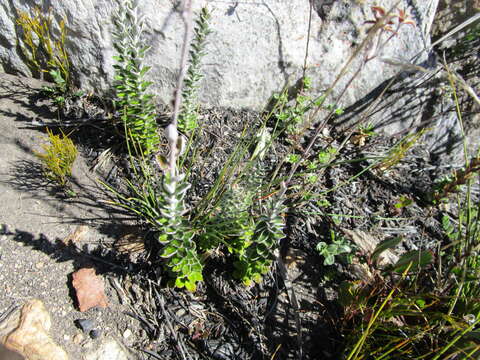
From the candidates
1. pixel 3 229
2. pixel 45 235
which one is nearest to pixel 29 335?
pixel 45 235

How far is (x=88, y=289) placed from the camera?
202cm

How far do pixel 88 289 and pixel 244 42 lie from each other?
7.70 ft

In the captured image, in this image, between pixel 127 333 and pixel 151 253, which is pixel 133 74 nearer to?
pixel 151 253

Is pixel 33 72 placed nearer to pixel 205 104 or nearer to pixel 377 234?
pixel 205 104

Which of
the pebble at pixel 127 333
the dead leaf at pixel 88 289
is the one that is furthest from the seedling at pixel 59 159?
the pebble at pixel 127 333

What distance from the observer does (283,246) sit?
258 cm

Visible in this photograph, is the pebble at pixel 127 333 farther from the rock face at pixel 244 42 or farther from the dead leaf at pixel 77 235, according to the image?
the rock face at pixel 244 42

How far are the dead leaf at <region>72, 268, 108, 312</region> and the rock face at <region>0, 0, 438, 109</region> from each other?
1.75m

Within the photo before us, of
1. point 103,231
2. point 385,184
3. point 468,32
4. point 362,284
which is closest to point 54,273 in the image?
point 103,231

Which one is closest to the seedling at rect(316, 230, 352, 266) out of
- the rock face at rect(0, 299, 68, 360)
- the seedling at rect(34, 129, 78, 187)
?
the rock face at rect(0, 299, 68, 360)

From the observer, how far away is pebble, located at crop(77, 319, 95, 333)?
192 cm

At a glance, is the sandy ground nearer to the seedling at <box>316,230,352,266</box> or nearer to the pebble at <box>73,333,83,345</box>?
the pebble at <box>73,333,83,345</box>

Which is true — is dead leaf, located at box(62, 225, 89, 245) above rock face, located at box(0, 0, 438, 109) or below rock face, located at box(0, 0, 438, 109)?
below

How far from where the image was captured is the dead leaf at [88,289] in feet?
6.50
